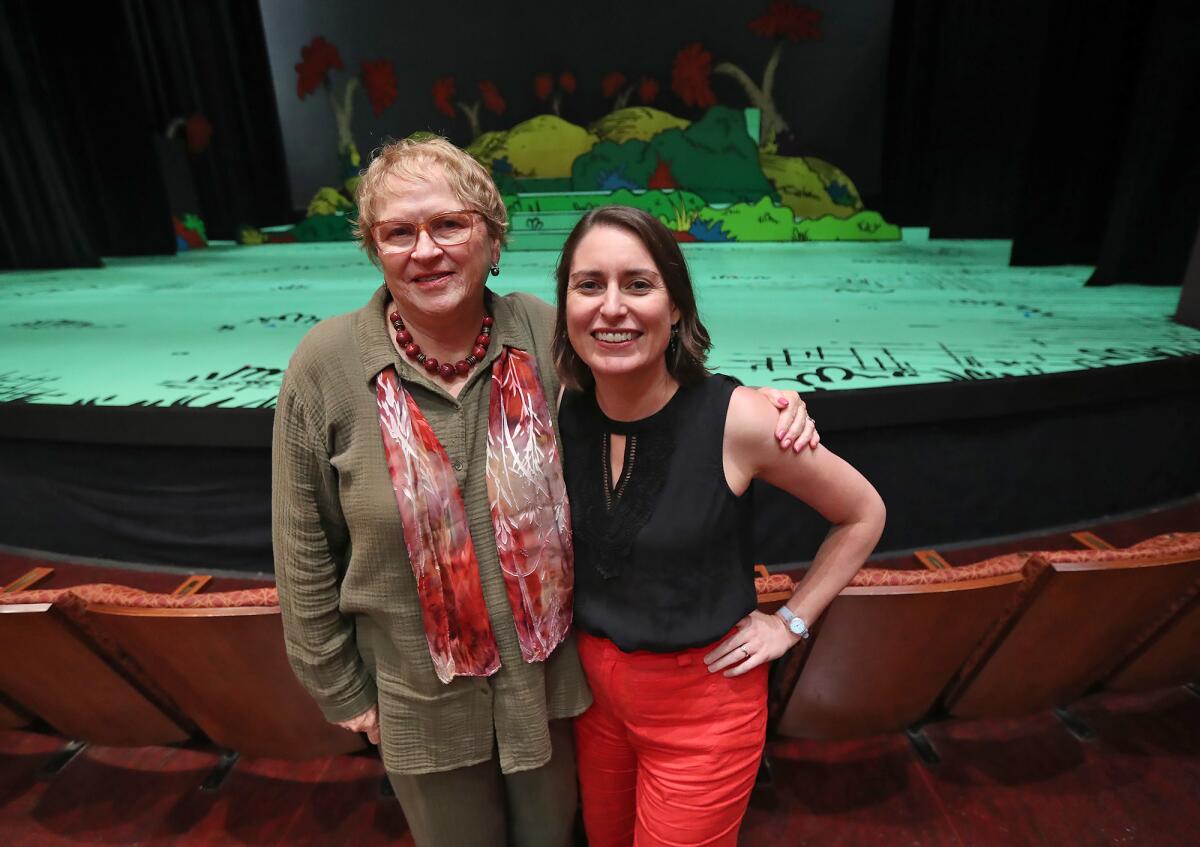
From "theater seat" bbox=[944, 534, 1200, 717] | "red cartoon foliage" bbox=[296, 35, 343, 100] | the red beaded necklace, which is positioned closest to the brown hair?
the red beaded necklace

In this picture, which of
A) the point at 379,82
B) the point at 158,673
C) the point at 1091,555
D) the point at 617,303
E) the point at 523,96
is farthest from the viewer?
the point at 379,82

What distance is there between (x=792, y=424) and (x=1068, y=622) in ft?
2.51

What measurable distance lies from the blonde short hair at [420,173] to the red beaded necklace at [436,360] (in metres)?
0.09

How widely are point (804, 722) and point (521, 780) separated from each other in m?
0.62

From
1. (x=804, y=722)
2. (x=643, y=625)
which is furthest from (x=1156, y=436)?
(x=643, y=625)

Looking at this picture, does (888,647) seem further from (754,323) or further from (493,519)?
(754,323)

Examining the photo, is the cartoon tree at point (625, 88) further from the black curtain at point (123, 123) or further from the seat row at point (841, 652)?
the seat row at point (841, 652)

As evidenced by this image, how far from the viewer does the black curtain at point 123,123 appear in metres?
6.18

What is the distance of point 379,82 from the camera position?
26.5 ft

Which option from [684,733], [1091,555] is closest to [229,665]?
[684,733]

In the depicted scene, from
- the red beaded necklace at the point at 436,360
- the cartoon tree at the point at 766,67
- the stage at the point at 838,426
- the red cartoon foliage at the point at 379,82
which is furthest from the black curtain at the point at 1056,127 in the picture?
the red cartoon foliage at the point at 379,82

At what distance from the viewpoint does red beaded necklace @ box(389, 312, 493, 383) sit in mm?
814

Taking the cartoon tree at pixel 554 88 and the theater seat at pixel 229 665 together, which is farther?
the cartoon tree at pixel 554 88

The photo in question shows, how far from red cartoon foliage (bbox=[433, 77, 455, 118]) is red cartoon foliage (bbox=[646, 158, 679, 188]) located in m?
2.87
